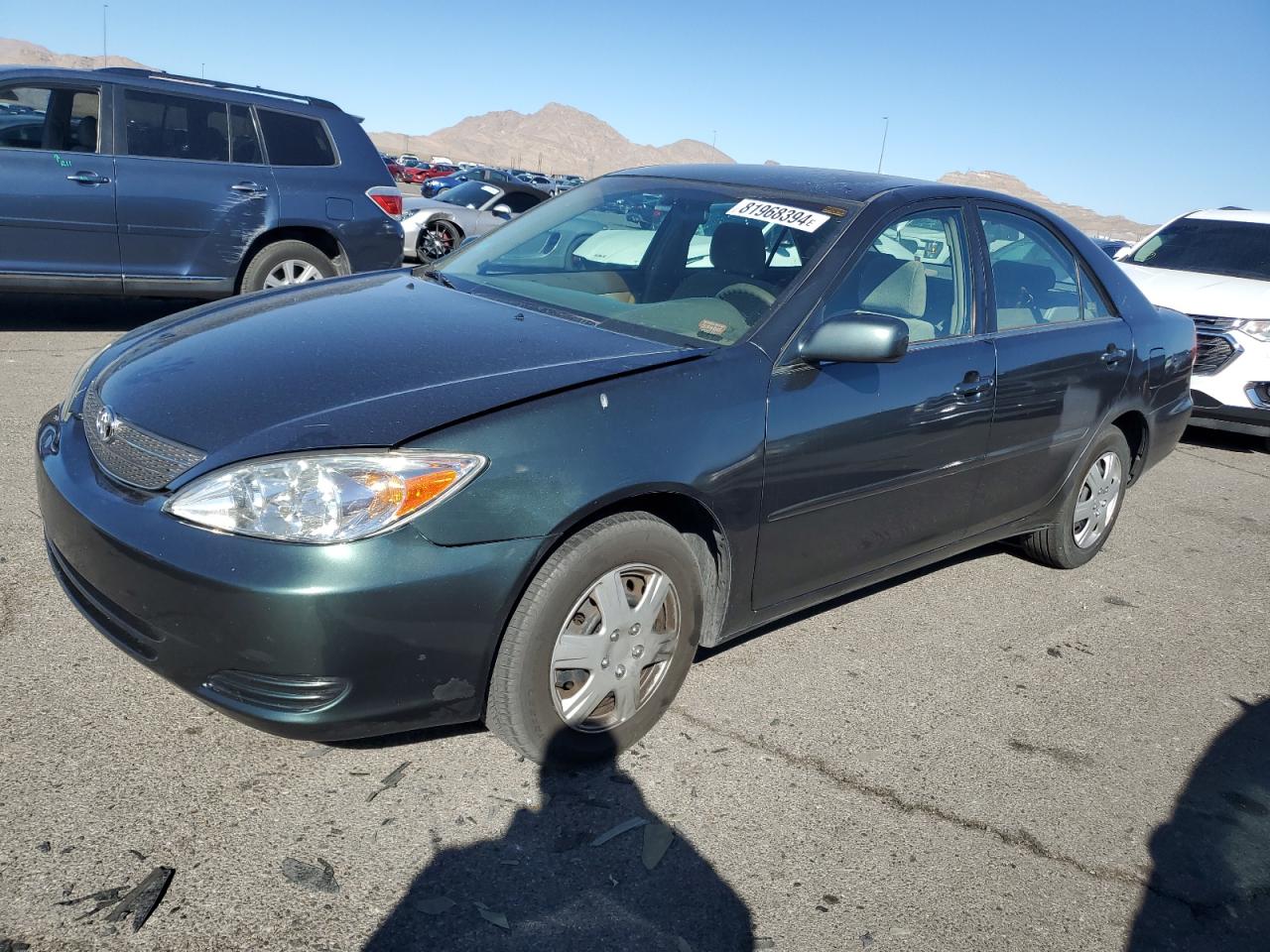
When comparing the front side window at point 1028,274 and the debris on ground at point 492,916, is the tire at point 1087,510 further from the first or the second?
the debris on ground at point 492,916

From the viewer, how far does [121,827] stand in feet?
8.00

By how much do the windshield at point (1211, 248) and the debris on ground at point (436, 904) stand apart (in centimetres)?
837

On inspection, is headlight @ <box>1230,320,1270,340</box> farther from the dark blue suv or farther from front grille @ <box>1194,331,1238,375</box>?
the dark blue suv

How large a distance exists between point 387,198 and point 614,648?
647cm

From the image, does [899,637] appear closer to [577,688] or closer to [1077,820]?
[1077,820]

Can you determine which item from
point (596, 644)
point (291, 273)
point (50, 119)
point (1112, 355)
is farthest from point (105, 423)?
point (291, 273)

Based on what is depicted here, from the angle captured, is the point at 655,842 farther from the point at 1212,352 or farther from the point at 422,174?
the point at 422,174

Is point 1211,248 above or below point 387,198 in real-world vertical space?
above

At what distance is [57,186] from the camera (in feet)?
22.8

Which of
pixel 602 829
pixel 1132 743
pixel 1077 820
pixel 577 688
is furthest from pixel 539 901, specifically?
pixel 1132 743

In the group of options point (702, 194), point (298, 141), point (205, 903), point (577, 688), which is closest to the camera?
point (205, 903)

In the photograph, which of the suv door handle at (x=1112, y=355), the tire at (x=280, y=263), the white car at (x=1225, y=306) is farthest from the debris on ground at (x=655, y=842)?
the tire at (x=280, y=263)

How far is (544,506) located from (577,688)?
0.57m

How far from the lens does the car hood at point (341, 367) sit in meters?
2.53
